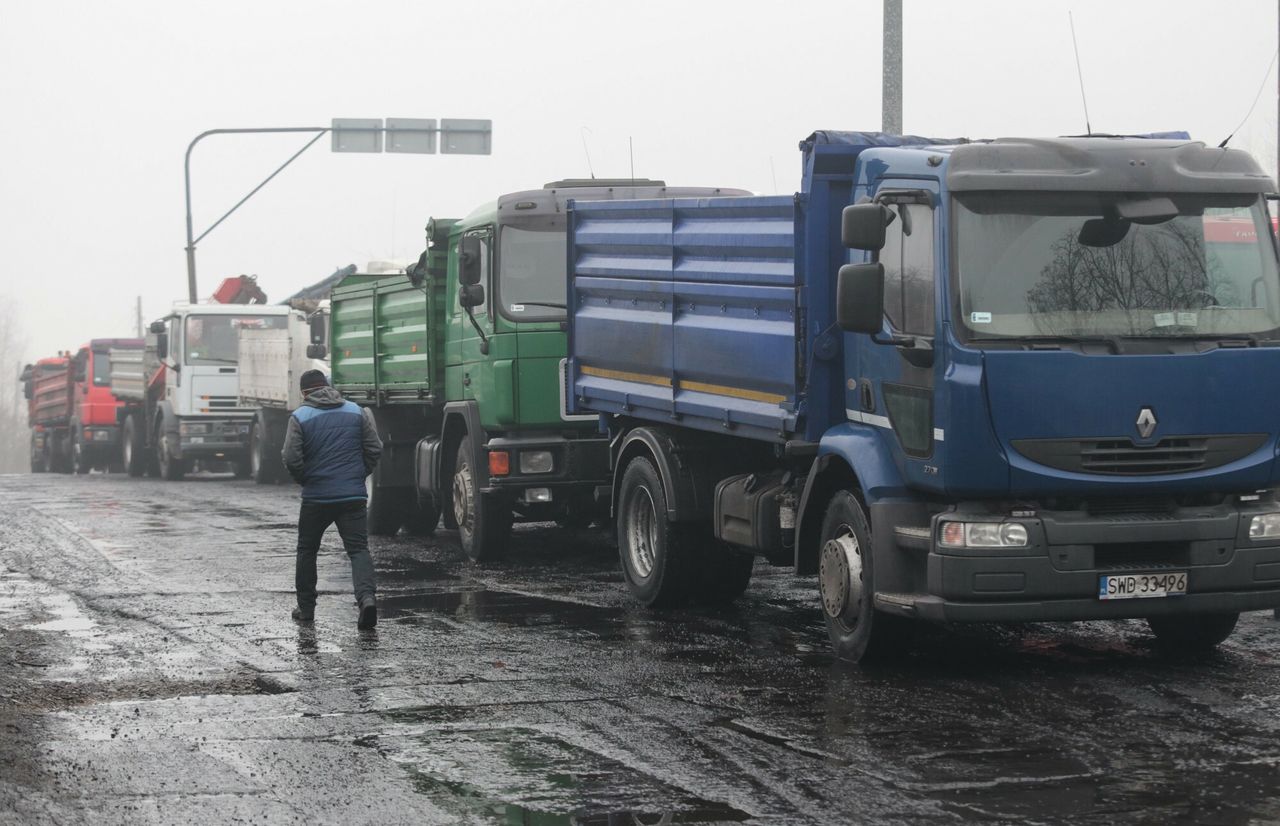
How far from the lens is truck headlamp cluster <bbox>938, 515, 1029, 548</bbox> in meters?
8.80

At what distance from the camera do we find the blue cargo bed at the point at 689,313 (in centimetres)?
1041

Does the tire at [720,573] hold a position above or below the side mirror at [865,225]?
below

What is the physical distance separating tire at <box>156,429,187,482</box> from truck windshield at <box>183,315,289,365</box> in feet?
6.02

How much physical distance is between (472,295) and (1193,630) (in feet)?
23.2

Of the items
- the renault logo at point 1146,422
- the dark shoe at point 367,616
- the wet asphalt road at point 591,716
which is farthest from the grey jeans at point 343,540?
the renault logo at point 1146,422

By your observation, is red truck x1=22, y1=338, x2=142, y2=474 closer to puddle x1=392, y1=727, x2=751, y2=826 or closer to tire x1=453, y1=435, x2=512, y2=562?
tire x1=453, y1=435, x2=512, y2=562

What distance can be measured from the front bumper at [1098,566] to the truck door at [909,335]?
0.42 meters

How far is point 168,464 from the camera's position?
34.1 m

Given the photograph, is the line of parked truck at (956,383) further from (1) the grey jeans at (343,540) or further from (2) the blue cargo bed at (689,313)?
(1) the grey jeans at (343,540)

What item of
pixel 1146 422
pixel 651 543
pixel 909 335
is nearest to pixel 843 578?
pixel 909 335

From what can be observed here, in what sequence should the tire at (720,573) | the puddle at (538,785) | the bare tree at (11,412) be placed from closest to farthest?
the puddle at (538,785) → the tire at (720,573) → the bare tree at (11,412)

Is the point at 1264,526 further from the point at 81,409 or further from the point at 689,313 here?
the point at 81,409

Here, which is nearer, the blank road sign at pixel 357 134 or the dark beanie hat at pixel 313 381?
the dark beanie hat at pixel 313 381

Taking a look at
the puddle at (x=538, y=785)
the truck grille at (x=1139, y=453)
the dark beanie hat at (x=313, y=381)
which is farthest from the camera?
the dark beanie hat at (x=313, y=381)
